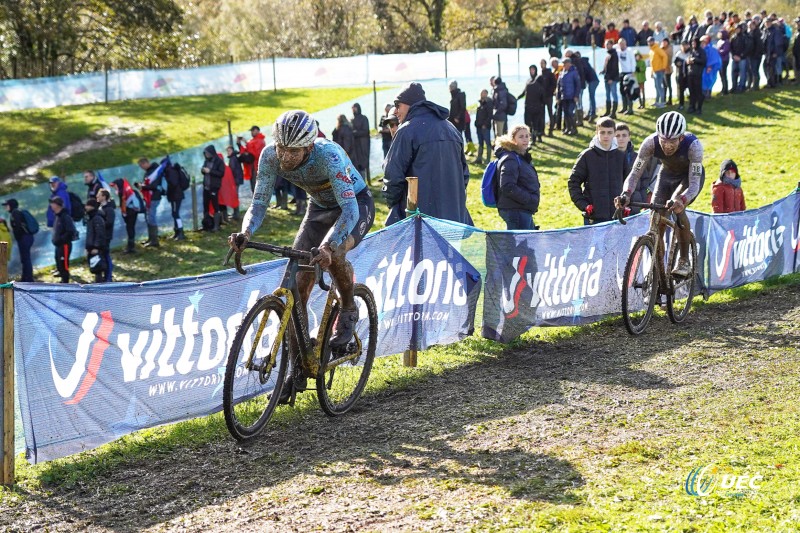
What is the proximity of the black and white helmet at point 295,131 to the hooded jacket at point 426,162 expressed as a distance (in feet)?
11.2

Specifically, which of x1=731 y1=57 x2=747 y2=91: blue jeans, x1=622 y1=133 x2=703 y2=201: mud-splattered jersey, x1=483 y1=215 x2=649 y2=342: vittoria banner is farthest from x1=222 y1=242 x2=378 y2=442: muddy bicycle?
x1=731 y1=57 x2=747 y2=91: blue jeans

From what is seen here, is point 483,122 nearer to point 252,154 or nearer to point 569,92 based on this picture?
point 569,92

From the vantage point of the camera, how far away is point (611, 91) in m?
30.2

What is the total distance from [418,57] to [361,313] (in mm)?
32106

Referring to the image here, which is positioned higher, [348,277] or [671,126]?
[671,126]

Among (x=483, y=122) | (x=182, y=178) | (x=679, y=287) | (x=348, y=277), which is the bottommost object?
(x=679, y=287)

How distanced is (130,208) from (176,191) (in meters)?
1.27

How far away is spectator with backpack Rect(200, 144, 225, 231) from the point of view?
23.8 metres

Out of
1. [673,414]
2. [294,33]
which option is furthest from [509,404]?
[294,33]

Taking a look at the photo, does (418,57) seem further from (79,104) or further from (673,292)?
(673,292)

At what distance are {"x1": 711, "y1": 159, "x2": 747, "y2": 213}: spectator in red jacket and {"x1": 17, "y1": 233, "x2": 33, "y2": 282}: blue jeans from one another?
13.5m

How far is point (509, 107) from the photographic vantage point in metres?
28.1

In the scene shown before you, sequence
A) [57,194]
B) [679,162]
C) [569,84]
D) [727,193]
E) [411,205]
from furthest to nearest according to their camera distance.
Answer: [569,84] < [57,194] < [727,193] < [679,162] < [411,205]

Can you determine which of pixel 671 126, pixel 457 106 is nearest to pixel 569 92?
pixel 457 106
